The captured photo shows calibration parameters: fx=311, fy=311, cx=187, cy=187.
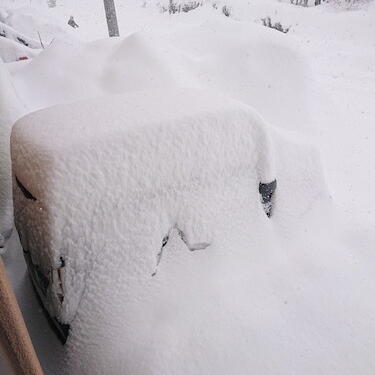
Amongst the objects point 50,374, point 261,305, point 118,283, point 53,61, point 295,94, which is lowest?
point 50,374

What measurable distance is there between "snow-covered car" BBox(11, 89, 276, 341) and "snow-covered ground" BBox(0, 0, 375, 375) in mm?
84

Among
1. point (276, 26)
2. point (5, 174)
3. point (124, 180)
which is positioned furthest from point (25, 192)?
point (276, 26)

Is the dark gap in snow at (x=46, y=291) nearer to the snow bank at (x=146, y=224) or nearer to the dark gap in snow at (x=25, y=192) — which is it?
the snow bank at (x=146, y=224)

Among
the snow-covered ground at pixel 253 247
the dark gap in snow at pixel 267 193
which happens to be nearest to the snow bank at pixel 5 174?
the snow-covered ground at pixel 253 247

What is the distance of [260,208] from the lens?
161 centimetres

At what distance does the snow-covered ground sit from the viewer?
132 centimetres

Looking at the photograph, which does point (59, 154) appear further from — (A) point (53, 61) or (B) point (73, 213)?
(A) point (53, 61)

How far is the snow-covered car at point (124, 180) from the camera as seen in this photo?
1.18m

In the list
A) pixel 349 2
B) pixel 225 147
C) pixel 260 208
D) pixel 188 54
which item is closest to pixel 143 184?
pixel 225 147

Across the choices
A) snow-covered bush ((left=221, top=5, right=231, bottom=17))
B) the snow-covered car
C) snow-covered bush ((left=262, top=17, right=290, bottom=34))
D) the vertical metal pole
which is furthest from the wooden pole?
snow-covered bush ((left=221, top=5, right=231, bottom=17))

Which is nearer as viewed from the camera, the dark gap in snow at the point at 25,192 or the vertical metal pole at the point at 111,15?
the dark gap in snow at the point at 25,192

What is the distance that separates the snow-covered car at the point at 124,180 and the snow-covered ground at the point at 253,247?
0.08 metres

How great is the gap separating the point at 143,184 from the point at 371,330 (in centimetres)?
125

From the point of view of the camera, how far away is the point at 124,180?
123 centimetres
